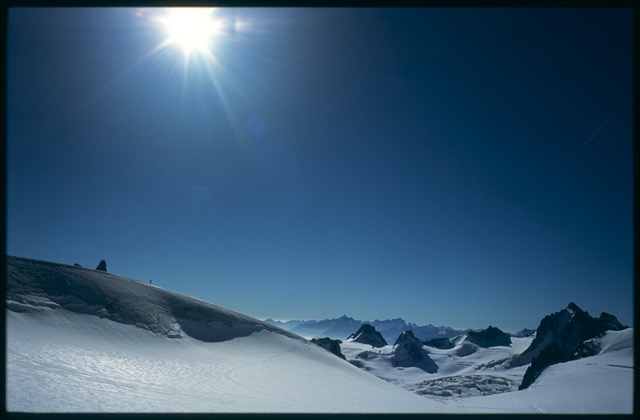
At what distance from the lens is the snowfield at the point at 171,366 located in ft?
25.1

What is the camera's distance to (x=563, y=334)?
8512 cm

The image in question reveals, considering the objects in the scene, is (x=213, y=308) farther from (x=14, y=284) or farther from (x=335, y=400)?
(x=335, y=400)

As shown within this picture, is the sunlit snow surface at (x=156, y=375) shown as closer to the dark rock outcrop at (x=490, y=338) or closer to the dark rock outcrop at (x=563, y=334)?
the dark rock outcrop at (x=563, y=334)

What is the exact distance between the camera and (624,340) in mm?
35000

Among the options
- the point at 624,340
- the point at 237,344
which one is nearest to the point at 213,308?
the point at 237,344

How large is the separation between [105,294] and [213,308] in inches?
267

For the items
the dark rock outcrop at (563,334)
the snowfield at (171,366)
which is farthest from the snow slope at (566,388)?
the dark rock outcrop at (563,334)

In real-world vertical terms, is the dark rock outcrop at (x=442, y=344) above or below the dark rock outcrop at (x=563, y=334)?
below

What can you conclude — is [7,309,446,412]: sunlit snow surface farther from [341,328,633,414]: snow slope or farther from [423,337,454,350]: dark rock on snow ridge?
[423,337,454,350]: dark rock on snow ridge

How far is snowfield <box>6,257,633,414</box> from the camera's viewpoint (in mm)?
7645

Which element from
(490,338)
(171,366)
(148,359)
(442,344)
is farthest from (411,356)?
(148,359)

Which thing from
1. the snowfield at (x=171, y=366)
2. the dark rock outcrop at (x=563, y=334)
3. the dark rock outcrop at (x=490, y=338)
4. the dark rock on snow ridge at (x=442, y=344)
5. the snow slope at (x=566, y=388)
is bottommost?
the dark rock on snow ridge at (x=442, y=344)

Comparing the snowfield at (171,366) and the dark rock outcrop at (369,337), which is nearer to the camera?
the snowfield at (171,366)

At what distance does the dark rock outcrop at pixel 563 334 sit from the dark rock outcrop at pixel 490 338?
1884 inches
